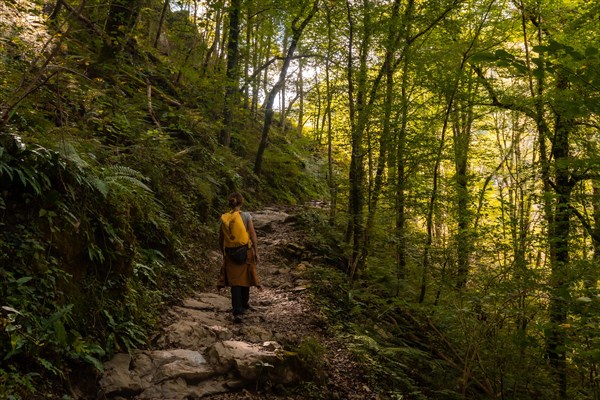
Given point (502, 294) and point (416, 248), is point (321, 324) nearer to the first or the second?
point (502, 294)

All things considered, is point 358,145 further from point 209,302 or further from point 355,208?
point 209,302

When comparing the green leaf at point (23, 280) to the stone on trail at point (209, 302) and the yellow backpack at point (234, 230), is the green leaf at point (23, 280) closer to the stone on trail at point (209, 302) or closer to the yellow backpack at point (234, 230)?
the stone on trail at point (209, 302)

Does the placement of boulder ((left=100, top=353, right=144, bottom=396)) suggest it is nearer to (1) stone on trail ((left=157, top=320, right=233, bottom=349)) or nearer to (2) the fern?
(1) stone on trail ((left=157, top=320, right=233, bottom=349))

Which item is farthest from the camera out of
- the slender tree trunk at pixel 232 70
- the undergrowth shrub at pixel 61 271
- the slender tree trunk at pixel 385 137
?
the slender tree trunk at pixel 232 70

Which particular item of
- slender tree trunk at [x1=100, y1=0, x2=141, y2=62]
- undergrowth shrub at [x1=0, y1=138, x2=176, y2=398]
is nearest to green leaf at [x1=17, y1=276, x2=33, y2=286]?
undergrowth shrub at [x1=0, y1=138, x2=176, y2=398]

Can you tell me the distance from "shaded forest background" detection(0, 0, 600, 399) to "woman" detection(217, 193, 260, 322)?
3.16ft

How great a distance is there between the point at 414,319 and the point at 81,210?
7.04 m

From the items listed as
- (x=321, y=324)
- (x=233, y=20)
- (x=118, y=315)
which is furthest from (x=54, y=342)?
(x=233, y=20)

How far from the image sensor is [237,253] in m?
6.35

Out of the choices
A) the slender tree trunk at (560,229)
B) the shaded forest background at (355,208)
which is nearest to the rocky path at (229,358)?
the shaded forest background at (355,208)

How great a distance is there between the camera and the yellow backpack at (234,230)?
634 centimetres

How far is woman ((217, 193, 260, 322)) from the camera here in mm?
6352

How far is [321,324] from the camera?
266 inches

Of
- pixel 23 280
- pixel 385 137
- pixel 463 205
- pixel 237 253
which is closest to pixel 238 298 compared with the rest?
pixel 237 253
